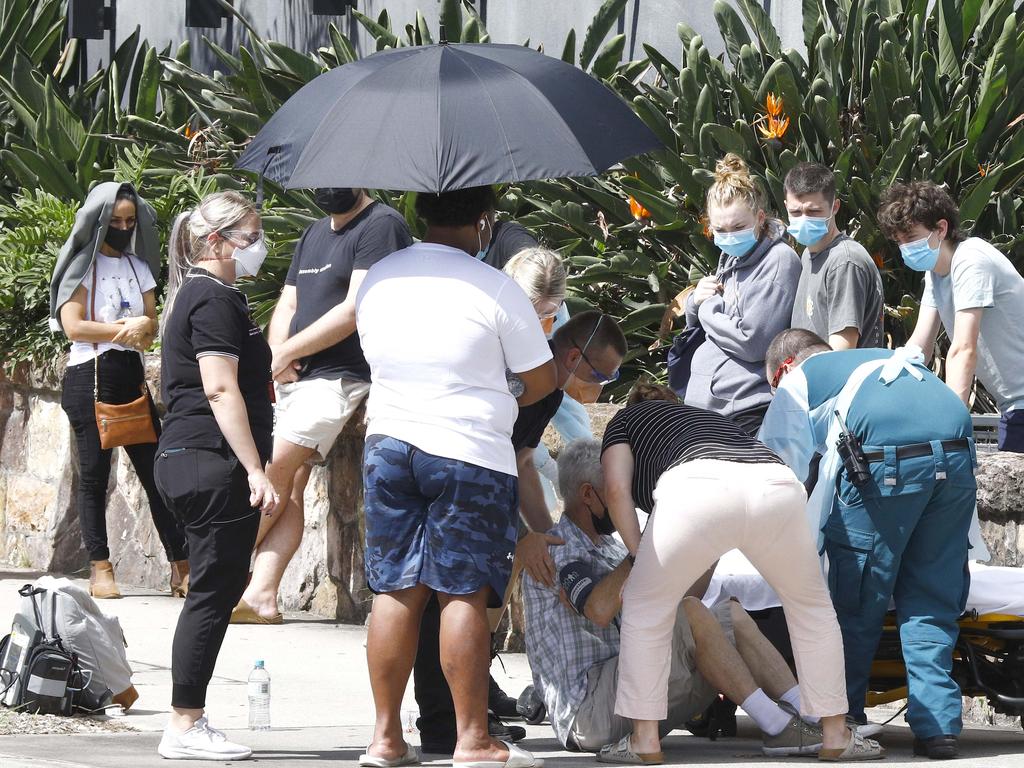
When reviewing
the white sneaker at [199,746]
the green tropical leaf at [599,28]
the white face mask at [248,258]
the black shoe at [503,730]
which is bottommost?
the black shoe at [503,730]

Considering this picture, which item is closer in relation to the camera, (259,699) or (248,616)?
(259,699)

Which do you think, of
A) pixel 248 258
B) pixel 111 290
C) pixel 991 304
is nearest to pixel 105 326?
pixel 111 290

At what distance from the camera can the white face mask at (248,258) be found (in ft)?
16.5

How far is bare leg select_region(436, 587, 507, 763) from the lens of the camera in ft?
14.7

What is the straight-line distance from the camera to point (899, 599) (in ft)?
16.9

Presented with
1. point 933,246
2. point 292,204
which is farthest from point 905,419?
point 292,204

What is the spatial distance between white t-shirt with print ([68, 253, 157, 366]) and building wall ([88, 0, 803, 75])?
4001 millimetres

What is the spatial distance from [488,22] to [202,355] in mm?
7457

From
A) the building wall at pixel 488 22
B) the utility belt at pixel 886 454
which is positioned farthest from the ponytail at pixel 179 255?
the building wall at pixel 488 22

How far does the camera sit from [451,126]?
4645 millimetres

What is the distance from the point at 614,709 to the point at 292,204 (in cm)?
558

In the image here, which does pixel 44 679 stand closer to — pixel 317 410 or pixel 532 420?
pixel 317 410

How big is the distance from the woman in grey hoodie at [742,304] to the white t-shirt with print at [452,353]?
5.36ft

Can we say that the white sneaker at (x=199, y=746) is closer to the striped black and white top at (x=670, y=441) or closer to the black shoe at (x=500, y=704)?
the black shoe at (x=500, y=704)
